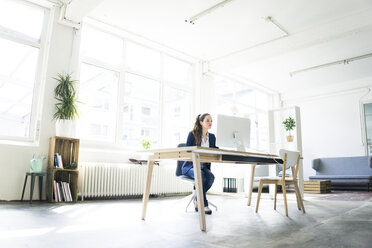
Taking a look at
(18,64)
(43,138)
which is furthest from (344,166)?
(18,64)

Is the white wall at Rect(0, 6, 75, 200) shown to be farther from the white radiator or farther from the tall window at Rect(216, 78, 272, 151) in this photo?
the tall window at Rect(216, 78, 272, 151)

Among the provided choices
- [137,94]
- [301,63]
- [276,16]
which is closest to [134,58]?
[137,94]

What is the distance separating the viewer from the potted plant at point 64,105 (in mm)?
4417

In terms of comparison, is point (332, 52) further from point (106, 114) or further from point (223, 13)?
point (106, 114)

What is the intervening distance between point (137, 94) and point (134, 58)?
2.50ft

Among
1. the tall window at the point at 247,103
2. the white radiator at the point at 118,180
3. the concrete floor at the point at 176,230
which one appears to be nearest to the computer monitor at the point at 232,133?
the concrete floor at the point at 176,230

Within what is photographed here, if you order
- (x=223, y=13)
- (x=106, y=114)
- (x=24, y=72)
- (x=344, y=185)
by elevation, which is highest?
(x=223, y=13)

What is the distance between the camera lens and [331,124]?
8.76 m

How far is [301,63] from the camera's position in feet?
23.6

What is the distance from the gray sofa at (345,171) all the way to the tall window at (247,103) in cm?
165

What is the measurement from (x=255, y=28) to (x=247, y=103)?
3595 mm

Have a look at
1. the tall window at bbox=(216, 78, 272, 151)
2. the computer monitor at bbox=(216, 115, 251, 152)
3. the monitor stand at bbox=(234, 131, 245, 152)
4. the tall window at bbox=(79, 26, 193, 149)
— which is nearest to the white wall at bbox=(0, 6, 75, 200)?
the tall window at bbox=(79, 26, 193, 149)

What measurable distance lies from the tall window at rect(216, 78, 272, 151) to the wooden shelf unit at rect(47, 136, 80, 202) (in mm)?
4051

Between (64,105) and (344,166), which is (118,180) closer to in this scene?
(64,105)
